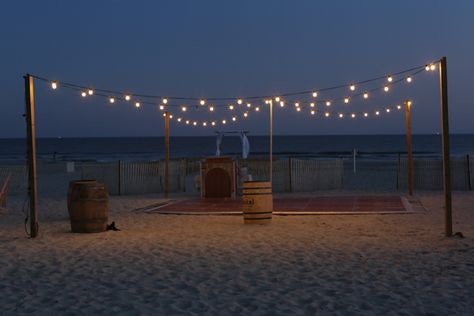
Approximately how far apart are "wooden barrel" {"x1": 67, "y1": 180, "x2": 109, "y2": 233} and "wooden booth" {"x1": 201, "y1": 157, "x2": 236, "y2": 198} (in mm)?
6771

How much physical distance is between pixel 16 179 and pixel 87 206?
12668mm

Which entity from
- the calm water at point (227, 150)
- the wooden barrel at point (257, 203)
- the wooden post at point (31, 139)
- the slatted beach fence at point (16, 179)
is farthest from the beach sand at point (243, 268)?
the calm water at point (227, 150)

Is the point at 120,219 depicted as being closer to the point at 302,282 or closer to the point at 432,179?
the point at 302,282

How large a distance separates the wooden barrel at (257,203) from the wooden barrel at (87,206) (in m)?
2.79

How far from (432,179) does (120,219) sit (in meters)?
11.7

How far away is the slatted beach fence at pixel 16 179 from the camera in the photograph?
73.2 ft

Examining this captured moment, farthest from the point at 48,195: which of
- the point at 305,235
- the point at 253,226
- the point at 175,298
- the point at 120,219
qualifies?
the point at 175,298

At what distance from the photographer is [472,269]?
7922mm

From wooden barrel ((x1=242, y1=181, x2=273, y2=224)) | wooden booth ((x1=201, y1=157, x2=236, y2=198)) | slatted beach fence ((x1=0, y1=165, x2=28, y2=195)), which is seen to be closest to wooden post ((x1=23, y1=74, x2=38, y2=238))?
wooden barrel ((x1=242, y1=181, x2=273, y2=224))

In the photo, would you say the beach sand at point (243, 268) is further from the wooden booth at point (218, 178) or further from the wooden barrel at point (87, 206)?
the wooden booth at point (218, 178)

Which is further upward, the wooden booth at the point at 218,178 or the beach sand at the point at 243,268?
the wooden booth at the point at 218,178

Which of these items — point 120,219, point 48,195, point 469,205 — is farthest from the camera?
point 48,195

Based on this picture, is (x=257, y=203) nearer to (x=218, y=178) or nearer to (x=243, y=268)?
(x=243, y=268)

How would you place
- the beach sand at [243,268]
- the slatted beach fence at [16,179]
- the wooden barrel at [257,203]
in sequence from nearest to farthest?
the beach sand at [243,268], the wooden barrel at [257,203], the slatted beach fence at [16,179]
